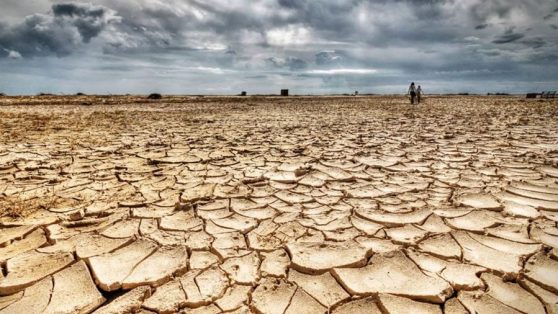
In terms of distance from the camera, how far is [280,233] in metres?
1.91

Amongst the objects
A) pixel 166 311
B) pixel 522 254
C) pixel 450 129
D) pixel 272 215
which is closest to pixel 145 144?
pixel 272 215

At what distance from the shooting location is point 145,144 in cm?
462

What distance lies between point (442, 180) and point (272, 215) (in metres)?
1.63

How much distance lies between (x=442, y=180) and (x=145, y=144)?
3.85 m

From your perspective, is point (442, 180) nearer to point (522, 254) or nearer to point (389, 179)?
point (389, 179)

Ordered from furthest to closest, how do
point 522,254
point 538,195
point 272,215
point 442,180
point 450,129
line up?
1. point 450,129
2. point 442,180
3. point 538,195
4. point 272,215
5. point 522,254

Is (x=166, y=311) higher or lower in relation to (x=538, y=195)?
lower

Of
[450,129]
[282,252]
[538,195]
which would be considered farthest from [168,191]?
[450,129]

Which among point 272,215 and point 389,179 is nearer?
point 272,215

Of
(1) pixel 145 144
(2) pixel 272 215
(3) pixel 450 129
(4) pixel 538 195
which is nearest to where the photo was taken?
(2) pixel 272 215

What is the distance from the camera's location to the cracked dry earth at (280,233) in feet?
4.41

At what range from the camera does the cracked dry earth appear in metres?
1.34

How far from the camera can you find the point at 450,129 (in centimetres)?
615

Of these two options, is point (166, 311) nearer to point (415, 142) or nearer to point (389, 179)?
point (389, 179)
